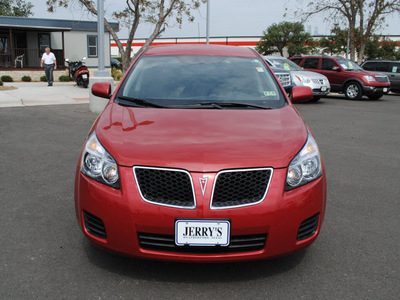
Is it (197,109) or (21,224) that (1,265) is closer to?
(21,224)

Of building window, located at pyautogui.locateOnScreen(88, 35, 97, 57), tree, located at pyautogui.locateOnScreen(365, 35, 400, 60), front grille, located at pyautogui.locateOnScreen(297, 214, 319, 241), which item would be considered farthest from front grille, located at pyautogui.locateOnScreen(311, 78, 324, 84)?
tree, located at pyautogui.locateOnScreen(365, 35, 400, 60)

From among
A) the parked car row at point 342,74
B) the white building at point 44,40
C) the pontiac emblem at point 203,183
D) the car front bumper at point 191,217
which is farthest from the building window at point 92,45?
the pontiac emblem at point 203,183

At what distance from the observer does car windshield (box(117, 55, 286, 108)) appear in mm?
3791

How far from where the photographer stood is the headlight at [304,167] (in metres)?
2.80

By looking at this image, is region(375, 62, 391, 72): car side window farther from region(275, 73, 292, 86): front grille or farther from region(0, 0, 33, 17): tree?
region(0, 0, 33, 17): tree

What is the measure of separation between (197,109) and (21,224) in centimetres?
189

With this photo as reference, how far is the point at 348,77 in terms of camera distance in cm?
1845

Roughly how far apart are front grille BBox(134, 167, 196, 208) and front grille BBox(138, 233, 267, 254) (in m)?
0.23

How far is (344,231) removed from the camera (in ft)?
12.6

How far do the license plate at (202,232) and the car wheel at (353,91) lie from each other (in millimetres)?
17264

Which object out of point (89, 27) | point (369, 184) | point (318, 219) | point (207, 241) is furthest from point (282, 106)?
point (89, 27)

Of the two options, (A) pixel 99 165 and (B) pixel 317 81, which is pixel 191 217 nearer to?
(A) pixel 99 165

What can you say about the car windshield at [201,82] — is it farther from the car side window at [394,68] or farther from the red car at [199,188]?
the car side window at [394,68]

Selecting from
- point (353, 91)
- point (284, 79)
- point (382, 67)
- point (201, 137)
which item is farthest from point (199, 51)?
point (382, 67)
